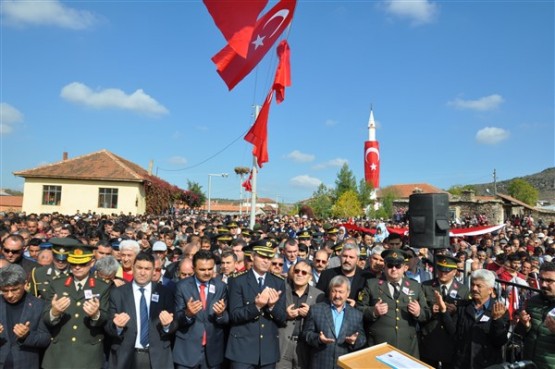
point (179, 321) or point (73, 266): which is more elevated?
point (73, 266)

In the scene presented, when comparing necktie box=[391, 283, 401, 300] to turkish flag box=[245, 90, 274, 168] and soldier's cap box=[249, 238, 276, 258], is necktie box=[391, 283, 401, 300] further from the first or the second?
turkish flag box=[245, 90, 274, 168]

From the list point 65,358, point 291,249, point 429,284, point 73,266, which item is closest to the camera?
point 65,358

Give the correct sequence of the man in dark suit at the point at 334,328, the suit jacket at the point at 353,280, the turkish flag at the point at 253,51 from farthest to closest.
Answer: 1. the turkish flag at the point at 253,51
2. the suit jacket at the point at 353,280
3. the man in dark suit at the point at 334,328

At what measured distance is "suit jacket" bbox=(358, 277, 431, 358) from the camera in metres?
4.34

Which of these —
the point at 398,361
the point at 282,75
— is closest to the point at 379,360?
the point at 398,361

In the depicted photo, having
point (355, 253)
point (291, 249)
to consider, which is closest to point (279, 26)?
point (291, 249)

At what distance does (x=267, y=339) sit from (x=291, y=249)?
2.46m

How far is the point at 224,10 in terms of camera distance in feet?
28.3

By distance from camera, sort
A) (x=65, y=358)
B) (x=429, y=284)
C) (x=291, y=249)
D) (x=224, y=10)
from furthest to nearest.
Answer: (x=224, y=10) < (x=291, y=249) < (x=429, y=284) < (x=65, y=358)

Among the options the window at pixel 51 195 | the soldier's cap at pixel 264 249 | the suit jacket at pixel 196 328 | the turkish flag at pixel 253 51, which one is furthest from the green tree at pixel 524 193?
the suit jacket at pixel 196 328

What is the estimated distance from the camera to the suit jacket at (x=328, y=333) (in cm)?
411

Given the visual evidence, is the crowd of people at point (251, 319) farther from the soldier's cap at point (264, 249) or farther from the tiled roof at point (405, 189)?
the tiled roof at point (405, 189)

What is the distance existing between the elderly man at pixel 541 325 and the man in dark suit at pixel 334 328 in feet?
5.30

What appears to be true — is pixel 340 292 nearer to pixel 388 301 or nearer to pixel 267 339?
pixel 388 301
